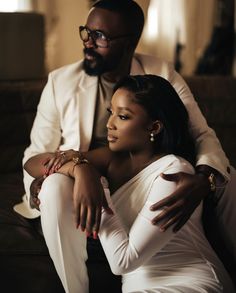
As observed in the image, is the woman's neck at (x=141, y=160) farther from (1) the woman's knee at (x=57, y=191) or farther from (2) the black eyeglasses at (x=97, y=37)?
(2) the black eyeglasses at (x=97, y=37)

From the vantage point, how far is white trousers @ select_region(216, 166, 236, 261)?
148 cm

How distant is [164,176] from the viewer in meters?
1.21

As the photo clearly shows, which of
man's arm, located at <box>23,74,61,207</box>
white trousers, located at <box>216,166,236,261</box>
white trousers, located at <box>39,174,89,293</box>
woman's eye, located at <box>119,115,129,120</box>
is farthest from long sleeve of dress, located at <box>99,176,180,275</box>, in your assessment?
man's arm, located at <box>23,74,61,207</box>

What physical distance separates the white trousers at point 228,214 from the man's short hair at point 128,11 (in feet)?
2.21

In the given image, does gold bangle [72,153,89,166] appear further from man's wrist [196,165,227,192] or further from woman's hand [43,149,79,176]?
man's wrist [196,165,227,192]

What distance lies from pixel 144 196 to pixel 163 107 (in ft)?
0.87

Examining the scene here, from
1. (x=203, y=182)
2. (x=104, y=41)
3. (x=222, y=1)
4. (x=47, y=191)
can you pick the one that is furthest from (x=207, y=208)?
(x=222, y=1)

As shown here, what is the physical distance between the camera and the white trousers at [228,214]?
1483 millimetres

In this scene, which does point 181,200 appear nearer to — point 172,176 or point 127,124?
point 172,176

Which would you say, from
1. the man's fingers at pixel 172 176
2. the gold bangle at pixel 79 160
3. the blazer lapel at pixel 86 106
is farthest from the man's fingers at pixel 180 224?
the blazer lapel at pixel 86 106

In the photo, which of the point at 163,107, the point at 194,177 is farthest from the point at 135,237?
the point at 163,107

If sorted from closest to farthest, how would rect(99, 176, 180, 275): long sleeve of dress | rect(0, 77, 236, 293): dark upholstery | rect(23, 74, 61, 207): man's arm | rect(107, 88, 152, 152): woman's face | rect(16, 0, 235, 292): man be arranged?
rect(99, 176, 180, 275): long sleeve of dress < rect(107, 88, 152, 152): woman's face < rect(0, 77, 236, 293): dark upholstery < rect(16, 0, 235, 292): man < rect(23, 74, 61, 207): man's arm

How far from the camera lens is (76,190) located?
1.24 meters

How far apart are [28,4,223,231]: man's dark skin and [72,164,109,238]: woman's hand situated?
0.02 meters
